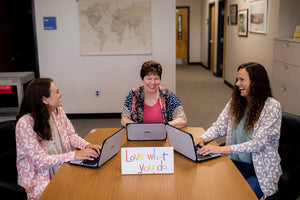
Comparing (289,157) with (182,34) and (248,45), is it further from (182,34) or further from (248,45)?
(182,34)

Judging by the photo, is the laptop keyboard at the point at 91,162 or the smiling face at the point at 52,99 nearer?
the laptop keyboard at the point at 91,162

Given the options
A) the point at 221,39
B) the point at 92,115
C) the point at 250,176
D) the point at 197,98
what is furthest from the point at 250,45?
the point at 250,176

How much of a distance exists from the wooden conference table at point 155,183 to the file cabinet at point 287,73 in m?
2.82

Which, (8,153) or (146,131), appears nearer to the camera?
(8,153)

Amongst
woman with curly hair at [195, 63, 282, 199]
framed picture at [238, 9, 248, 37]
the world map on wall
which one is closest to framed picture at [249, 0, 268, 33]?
framed picture at [238, 9, 248, 37]

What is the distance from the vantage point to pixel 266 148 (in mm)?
2115

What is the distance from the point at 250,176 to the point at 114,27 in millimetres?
3661

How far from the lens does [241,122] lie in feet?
7.60

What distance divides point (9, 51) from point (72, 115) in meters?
3.10

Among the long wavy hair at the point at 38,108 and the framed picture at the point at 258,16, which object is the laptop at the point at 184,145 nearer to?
the long wavy hair at the point at 38,108

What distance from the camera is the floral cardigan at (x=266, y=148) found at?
2068 millimetres

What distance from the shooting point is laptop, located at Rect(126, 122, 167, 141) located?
226cm

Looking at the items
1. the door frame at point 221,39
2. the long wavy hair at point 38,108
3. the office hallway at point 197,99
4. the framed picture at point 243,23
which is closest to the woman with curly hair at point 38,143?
the long wavy hair at point 38,108

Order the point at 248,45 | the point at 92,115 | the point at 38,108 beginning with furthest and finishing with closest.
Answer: the point at 248,45 < the point at 92,115 < the point at 38,108
